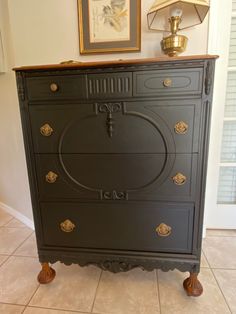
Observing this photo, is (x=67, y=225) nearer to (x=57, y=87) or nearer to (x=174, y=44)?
(x=57, y=87)

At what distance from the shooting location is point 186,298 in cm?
118

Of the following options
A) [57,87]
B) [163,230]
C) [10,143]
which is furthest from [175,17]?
[10,143]

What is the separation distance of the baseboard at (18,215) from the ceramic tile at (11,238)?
0.06 metres

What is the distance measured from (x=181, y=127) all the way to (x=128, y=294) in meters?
0.99

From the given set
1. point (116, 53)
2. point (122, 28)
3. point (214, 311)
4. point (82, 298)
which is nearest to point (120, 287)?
point (82, 298)

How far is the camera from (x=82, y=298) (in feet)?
3.92

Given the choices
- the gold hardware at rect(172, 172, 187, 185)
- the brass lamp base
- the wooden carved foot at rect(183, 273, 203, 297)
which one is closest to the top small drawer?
the brass lamp base

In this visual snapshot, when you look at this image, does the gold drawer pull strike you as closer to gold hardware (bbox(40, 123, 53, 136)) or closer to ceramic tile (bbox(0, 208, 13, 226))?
gold hardware (bbox(40, 123, 53, 136))

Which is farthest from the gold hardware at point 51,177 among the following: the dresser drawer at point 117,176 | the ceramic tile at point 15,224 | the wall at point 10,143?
the ceramic tile at point 15,224

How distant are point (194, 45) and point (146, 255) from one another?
4.37 feet

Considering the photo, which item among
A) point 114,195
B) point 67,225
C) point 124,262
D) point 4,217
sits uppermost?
point 114,195

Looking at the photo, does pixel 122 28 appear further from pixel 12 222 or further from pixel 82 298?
pixel 12 222

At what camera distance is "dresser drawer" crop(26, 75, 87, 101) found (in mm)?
995

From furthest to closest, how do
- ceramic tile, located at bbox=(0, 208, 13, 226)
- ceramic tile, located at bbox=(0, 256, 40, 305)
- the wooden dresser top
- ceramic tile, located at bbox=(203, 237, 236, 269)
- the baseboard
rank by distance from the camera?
1. ceramic tile, located at bbox=(0, 208, 13, 226)
2. the baseboard
3. ceramic tile, located at bbox=(203, 237, 236, 269)
4. ceramic tile, located at bbox=(0, 256, 40, 305)
5. the wooden dresser top
